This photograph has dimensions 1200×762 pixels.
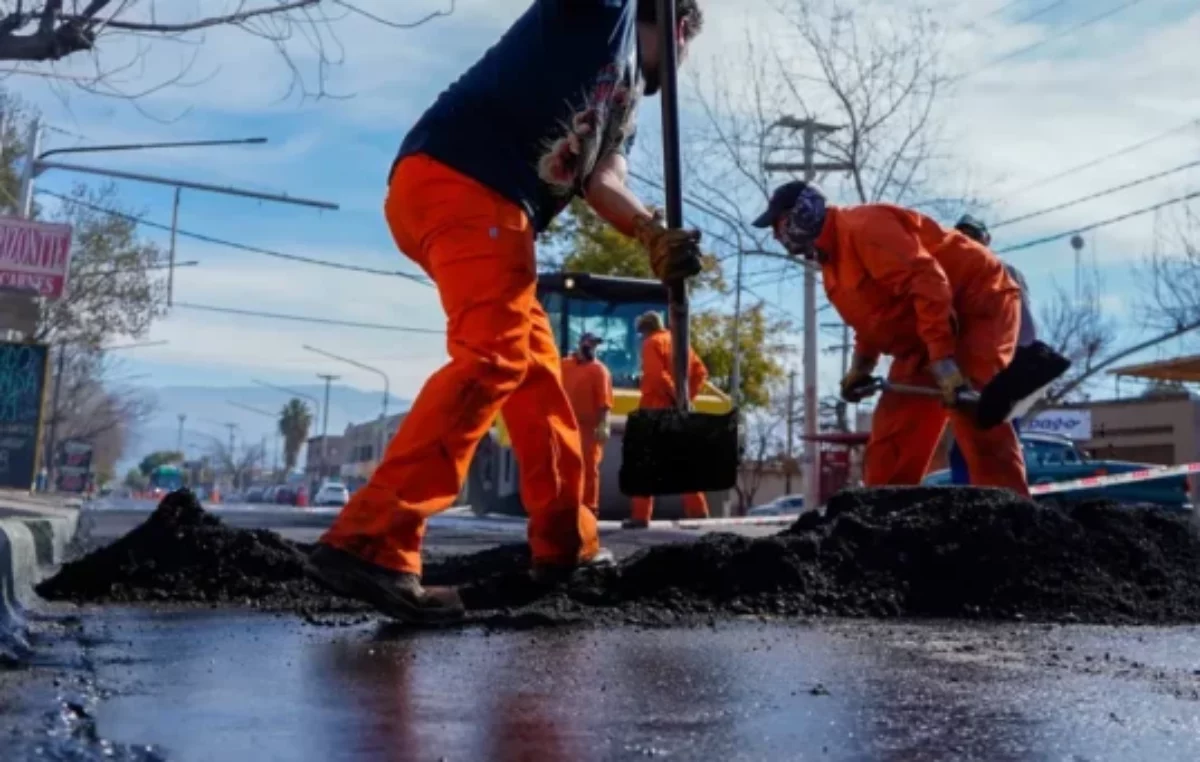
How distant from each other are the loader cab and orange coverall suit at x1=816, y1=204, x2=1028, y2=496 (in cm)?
1053

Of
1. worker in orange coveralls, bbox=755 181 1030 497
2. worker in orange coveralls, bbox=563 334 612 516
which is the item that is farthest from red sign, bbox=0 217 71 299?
worker in orange coveralls, bbox=755 181 1030 497

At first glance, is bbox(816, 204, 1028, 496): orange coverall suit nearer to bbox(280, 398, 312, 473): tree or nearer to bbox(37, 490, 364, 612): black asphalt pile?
bbox(37, 490, 364, 612): black asphalt pile

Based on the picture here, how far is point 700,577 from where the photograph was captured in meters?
4.00

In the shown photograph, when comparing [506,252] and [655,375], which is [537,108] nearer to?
[506,252]

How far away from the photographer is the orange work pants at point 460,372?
11.3 ft

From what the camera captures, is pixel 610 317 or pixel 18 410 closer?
pixel 610 317

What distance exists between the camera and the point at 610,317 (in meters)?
17.3

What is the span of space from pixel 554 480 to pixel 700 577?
486 mm

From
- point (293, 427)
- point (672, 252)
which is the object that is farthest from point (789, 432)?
point (293, 427)

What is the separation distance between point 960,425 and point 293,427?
114020 mm

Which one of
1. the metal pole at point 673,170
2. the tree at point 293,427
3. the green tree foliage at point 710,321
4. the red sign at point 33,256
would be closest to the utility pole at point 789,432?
the green tree foliage at point 710,321

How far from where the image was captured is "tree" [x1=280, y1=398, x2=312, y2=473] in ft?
382

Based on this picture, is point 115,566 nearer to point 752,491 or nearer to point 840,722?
point 840,722

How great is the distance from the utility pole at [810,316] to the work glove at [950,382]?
20879 mm
